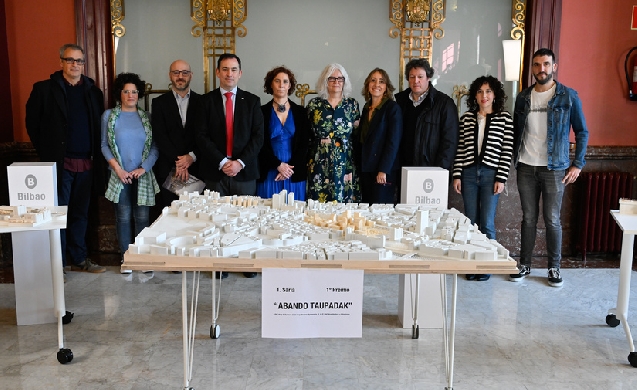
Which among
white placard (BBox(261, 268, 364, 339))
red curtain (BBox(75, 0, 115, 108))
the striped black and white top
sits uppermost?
red curtain (BBox(75, 0, 115, 108))

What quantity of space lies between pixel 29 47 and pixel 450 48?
11.7 ft

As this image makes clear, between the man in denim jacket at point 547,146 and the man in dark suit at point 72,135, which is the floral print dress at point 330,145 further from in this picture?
the man in dark suit at point 72,135

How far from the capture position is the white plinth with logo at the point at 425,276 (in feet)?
11.8

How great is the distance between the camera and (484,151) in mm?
4590

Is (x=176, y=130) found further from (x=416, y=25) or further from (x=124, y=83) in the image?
(x=416, y=25)

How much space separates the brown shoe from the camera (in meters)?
4.83

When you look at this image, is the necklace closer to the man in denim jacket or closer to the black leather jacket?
the black leather jacket

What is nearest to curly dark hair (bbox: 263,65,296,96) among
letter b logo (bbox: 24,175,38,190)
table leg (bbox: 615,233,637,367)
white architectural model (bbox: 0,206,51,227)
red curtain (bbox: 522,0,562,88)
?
letter b logo (bbox: 24,175,38,190)

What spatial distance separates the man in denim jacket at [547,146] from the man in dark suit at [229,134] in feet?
6.48

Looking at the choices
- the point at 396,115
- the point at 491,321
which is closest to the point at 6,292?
the point at 396,115

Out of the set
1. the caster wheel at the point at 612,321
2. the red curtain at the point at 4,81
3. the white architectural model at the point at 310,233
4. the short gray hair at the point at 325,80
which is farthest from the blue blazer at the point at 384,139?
the red curtain at the point at 4,81

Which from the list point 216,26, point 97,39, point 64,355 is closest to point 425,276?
point 64,355

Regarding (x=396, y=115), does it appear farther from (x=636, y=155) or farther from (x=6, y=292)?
(x=6, y=292)

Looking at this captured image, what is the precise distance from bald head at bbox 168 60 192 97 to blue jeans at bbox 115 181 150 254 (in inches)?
31.4
